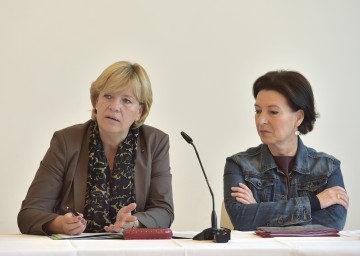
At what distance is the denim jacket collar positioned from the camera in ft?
9.37

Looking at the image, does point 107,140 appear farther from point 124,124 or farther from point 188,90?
point 188,90

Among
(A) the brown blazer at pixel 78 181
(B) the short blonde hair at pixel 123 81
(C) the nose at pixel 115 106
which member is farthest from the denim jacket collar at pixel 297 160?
(C) the nose at pixel 115 106

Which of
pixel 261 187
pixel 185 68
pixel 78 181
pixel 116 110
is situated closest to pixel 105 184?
pixel 78 181

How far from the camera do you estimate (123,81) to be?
265 cm

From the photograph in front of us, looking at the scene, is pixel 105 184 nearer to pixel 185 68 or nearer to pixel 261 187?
pixel 261 187

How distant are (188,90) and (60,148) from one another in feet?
4.90

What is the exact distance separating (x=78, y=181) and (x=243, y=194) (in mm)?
692

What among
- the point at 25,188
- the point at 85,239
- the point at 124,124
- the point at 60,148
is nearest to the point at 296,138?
the point at 124,124

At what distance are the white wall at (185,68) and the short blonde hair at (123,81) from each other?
106 cm

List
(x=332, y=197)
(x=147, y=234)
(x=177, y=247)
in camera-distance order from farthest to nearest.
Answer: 1. (x=332, y=197)
2. (x=147, y=234)
3. (x=177, y=247)

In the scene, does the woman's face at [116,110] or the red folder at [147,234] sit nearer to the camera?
the red folder at [147,234]

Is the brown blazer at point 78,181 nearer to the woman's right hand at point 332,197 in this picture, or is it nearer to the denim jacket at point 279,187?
the denim jacket at point 279,187

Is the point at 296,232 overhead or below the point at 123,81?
below

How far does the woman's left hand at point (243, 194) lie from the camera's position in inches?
107
